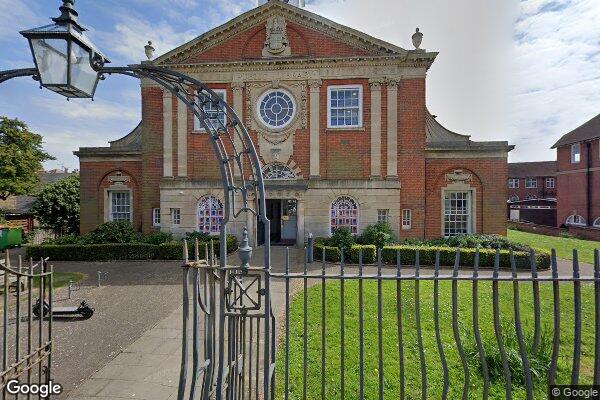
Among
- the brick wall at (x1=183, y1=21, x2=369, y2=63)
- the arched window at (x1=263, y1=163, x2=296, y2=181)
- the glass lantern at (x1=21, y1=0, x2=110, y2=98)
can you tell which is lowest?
the glass lantern at (x1=21, y1=0, x2=110, y2=98)

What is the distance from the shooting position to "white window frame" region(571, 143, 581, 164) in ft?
86.9

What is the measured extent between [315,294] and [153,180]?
12.7 m

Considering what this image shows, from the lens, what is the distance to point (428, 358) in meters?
4.97

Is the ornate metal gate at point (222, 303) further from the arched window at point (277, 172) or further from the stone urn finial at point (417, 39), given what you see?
the stone urn finial at point (417, 39)

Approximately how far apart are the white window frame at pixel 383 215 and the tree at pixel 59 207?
2023 centimetres

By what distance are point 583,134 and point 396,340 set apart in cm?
3263

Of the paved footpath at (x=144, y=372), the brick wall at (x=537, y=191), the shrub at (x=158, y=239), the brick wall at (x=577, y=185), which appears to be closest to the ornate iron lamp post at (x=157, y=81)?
the paved footpath at (x=144, y=372)

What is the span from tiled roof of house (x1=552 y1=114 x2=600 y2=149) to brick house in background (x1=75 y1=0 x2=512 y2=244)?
17770 millimetres

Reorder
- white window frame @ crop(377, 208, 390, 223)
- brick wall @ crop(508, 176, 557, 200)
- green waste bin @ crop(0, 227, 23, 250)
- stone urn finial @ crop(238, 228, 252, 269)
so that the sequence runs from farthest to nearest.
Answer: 1. brick wall @ crop(508, 176, 557, 200)
2. green waste bin @ crop(0, 227, 23, 250)
3. white window frame @ crop(377, 208, 390, 223)
4. stone urn finial @ crop(238, 228, 252, 269)

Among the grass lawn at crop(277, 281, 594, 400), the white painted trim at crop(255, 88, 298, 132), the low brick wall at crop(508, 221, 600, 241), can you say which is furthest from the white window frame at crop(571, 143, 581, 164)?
the white painted trim at crop(255, 88, 298, 132)

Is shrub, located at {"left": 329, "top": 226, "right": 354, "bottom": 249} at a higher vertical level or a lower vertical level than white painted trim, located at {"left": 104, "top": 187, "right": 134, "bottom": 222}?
lower

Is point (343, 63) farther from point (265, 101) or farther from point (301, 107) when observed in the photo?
point (265, 101)

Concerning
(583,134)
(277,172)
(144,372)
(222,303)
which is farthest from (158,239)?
(583,134)

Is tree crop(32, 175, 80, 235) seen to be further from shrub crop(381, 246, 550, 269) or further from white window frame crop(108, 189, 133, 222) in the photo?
shrub crop(381, 246, 550, 269)
